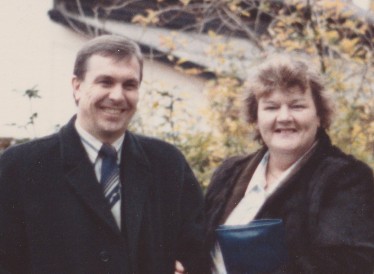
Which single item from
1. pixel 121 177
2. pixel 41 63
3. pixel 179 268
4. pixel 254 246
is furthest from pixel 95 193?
pixel 41 63

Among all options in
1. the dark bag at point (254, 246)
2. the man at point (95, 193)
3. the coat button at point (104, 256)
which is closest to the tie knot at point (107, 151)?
the man at point (95, 193)

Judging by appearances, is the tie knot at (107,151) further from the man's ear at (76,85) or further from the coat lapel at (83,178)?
the man's ear at (76,85)

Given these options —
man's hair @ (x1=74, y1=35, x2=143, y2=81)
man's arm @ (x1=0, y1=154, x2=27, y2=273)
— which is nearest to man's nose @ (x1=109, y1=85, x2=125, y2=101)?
man's hair @ (x1=74, y1=35, x2=143, y2=81)

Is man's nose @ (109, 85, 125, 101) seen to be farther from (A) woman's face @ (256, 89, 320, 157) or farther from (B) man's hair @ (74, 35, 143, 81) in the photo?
(A) woman's face @ (256, 89, 320, 157)

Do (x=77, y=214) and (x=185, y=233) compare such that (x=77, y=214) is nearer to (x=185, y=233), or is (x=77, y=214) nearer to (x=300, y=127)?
(x=185, y=233)

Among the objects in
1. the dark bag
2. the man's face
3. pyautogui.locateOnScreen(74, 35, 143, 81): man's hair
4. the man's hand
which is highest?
pyautogui.locateOnScreen(74, 35, 143, 81): man's hair

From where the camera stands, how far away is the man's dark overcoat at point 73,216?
2.77 metres

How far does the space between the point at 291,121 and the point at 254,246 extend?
26.2 inches

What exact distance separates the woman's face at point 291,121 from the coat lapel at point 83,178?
0.96 m

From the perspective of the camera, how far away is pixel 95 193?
9.34ft

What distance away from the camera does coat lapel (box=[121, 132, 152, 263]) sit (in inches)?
114

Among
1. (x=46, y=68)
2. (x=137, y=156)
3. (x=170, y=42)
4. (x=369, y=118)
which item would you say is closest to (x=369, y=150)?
(x=369, y=118)

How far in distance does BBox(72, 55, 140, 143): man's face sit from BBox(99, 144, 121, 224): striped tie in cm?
6

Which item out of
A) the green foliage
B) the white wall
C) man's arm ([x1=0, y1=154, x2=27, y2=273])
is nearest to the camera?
man's arm ([x1=0, y1=154, x2=27, y2=273])
